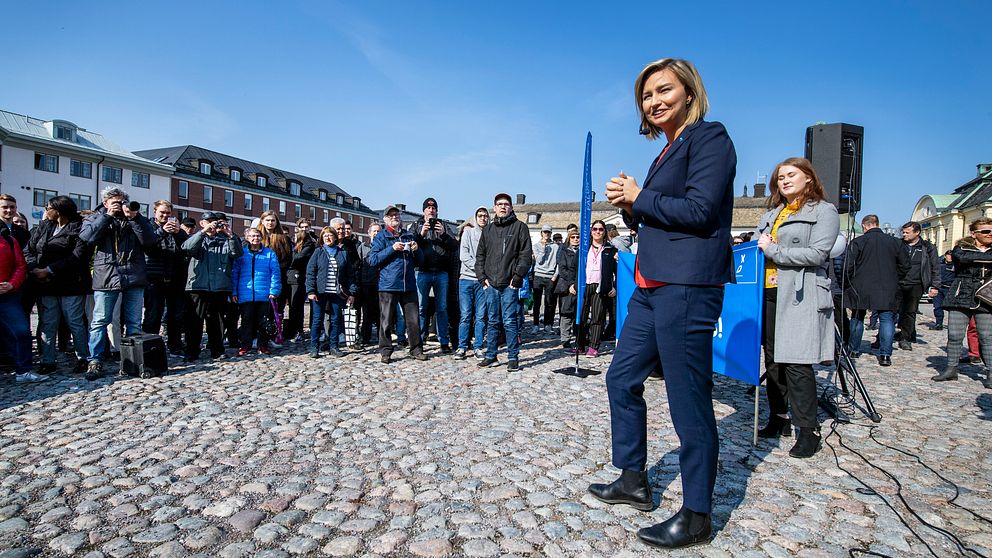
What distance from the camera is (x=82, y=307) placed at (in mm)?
6879

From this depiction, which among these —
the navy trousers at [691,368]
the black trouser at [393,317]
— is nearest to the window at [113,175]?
the black trouser at [393,317]

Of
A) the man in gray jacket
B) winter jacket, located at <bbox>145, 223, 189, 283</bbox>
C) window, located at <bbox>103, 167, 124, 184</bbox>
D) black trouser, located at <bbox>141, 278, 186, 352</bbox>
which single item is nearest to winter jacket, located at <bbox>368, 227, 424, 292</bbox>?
the man in gray jacket

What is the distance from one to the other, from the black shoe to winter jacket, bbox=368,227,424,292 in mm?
5798

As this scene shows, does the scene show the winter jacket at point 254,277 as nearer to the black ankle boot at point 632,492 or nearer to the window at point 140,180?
the black ankle boot at point 632,492

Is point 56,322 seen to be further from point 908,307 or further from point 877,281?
point 908,307

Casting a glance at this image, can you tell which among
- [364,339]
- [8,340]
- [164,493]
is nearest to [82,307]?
[8,340]

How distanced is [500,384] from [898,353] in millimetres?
7719

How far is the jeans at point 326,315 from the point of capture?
26.7 ft

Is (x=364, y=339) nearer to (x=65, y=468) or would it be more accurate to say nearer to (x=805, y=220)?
(x=65, y=468)

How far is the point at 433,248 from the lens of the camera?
8.52 meters

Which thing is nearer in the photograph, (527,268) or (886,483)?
(886,483)

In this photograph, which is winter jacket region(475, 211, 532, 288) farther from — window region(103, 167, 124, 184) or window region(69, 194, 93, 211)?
window region(103, 167, 124, 184)

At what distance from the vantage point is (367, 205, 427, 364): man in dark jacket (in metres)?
7.72

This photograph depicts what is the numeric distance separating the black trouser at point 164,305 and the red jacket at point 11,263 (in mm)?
1507
